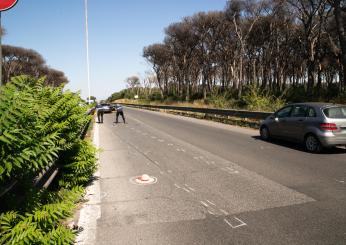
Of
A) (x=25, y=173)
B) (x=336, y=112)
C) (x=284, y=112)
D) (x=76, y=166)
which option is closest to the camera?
(x=25, y=173)

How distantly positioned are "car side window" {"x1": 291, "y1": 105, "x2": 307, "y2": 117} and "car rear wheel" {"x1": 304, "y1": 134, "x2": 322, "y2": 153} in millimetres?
875

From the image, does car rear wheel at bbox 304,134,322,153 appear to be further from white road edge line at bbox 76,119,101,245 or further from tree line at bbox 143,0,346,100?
tree line at bbox 143,0,346,100

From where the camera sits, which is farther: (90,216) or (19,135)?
(90,216)

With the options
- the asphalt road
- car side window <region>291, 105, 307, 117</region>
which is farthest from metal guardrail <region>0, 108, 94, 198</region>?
car side window <region>291, 105, 307, 117</region>

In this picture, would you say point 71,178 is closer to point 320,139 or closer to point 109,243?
point 109,243

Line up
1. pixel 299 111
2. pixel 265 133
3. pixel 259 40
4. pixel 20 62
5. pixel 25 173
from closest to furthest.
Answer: pixel 25 173 < pixel 299 111 < pixel 265 133 < pixel 259 40 < pixel 20 62

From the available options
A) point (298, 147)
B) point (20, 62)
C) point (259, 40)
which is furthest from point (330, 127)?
point (20, 62)

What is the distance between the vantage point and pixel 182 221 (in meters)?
5.03

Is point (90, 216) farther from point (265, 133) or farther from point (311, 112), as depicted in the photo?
point (265, 133)

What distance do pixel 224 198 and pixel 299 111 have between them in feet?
22.4

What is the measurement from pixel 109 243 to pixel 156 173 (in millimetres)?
3852

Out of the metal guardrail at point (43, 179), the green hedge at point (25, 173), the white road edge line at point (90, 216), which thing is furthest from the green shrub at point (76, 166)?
the green hedge at point (25, 173)

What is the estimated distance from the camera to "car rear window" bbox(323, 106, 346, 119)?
10414mm

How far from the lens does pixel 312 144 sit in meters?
10.6
